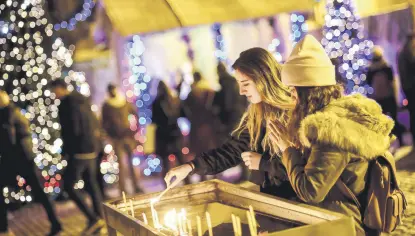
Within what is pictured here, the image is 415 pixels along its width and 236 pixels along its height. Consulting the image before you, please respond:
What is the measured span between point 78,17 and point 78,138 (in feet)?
14.1

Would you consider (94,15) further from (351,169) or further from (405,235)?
(351,169)

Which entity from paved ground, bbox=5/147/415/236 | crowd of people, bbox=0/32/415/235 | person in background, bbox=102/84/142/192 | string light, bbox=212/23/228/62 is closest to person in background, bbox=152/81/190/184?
person in background, bbox=102/84/142/192

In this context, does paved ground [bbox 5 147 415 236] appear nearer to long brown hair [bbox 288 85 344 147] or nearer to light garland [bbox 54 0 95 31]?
light garland [bbox 54 0 95 31]

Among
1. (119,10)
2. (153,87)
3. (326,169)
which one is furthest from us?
(153,87)

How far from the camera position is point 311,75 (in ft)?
11.8

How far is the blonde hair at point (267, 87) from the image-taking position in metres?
4.02

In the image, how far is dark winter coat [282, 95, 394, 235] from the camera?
329 cm

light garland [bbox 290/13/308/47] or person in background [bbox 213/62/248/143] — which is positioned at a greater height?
light garland [bbox 290/13/308/47]

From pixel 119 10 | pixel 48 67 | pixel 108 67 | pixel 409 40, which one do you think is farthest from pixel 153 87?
pixel 119 10

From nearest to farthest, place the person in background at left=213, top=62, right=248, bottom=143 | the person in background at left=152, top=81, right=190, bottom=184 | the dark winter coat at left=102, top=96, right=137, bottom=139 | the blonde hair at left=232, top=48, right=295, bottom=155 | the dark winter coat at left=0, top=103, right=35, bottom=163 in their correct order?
the blonde hair at left=232, top=48, right=295, bottom=155 → the dark winter coat at left=0, top=103, right=35, bottom=163 → the dark winter coat at left=102, top=96, right=137, bottom=139 → the person in background at left=213, top=62, right=248, bottom=143 → the person in background at left=152, top=81, right=190, bottom=184

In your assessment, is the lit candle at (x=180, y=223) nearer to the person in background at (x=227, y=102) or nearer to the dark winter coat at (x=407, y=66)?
the person in background at (x=227, y=102)

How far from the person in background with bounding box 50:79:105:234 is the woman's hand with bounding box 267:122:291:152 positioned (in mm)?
5404

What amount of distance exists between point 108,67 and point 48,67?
2.94 m

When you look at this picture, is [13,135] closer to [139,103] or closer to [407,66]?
[139,103]
